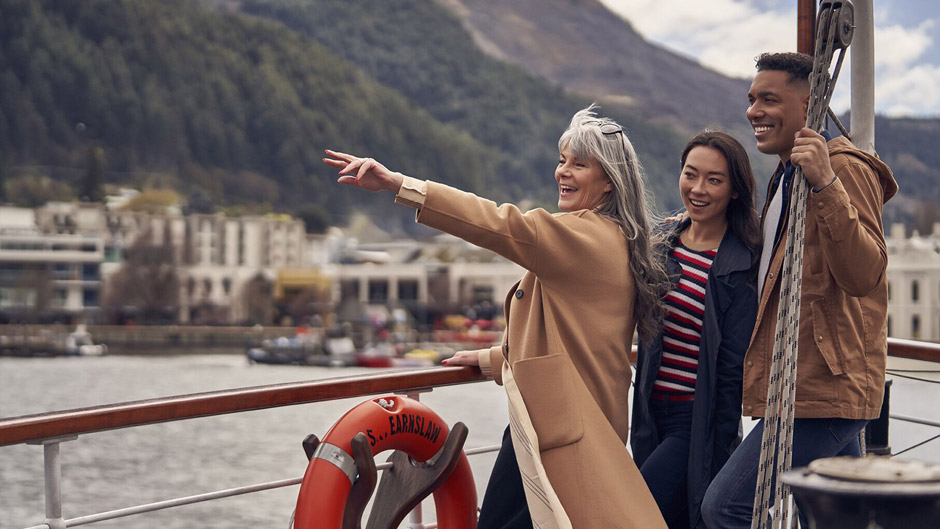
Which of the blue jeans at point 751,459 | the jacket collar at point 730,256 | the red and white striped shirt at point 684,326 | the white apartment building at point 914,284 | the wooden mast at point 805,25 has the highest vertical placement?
the wooden mast at point 805,25

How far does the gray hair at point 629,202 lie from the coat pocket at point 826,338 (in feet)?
0.83

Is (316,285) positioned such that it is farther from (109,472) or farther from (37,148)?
(109,472)

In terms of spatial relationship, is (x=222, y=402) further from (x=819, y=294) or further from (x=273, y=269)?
(x=273, y=269)

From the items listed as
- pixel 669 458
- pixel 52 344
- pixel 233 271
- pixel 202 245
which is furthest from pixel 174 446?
pixel 669 458

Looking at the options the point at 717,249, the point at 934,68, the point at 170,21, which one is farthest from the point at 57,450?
the point at 934,68

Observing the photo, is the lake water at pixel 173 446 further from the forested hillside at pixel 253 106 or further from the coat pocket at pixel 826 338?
the forested hillside at pixel 253 106

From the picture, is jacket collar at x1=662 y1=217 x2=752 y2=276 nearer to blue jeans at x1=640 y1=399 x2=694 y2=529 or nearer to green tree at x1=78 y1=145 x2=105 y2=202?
blue jeans at x1=640 y1=399 x2=694 y2=529

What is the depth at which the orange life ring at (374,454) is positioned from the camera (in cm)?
172

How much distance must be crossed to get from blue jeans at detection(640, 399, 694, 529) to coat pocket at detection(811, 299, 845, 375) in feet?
0.89

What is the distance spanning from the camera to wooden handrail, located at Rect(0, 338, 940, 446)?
1.55m

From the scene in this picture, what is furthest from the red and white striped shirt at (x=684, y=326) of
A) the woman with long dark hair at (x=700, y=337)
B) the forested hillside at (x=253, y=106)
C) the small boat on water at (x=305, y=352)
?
the forested hillside at (x=253, y=106)

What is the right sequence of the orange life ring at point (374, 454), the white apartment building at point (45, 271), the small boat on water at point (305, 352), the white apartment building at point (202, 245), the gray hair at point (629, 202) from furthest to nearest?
the white apartment building at point (202, 245) → the white apartment building at point (45, 271) → the small boat on water at point (305, 352) → the orange life ring at point (374, 454) → the gray hair at point (629, 202)

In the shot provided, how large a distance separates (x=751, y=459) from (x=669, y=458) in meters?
0.19

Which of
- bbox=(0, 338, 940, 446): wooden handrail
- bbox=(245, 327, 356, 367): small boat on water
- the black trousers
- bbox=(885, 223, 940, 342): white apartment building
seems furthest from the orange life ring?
bbox=(885, 223, 940, 342): white apartment building
